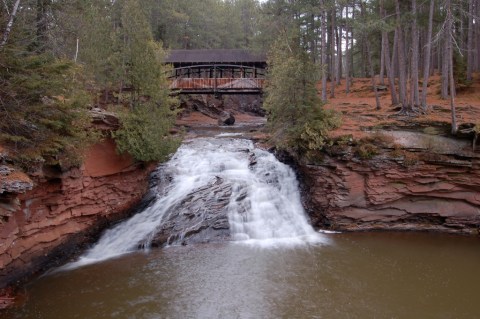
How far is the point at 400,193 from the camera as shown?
15164 millimetres

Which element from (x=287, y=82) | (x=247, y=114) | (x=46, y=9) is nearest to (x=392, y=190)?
(x=287, y=82)

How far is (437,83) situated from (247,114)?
23805mm

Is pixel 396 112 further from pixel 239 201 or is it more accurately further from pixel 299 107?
pixel 239 201

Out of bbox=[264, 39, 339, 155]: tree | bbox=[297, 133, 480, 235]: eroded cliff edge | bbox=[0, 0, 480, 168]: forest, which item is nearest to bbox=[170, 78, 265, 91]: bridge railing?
bbox=[0, 0, 480, 168]: forest

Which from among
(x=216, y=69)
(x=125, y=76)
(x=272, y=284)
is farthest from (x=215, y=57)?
(x=272, y=284)

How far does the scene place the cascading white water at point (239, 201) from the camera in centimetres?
1398

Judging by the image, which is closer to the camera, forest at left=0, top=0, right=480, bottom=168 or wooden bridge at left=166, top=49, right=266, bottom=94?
forest at left=0, top=0, right=480, bottom=168

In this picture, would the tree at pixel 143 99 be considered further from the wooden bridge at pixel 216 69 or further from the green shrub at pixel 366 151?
the wooden bridge at pixel 216 69

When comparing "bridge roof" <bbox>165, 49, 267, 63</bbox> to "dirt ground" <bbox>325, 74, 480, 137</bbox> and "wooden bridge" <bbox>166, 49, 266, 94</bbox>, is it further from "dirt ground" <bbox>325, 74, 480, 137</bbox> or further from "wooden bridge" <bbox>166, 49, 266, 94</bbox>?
"dirt ground" <bbox>325, 74, 480, 137</bbox>

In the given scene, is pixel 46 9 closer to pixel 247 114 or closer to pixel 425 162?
pixel 425 162

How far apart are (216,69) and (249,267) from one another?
2453 cm

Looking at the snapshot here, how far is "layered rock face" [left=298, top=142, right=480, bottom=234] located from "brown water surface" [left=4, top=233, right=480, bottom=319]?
1.69 meters

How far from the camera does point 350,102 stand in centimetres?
2634

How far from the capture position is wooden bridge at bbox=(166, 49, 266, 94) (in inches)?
1136
